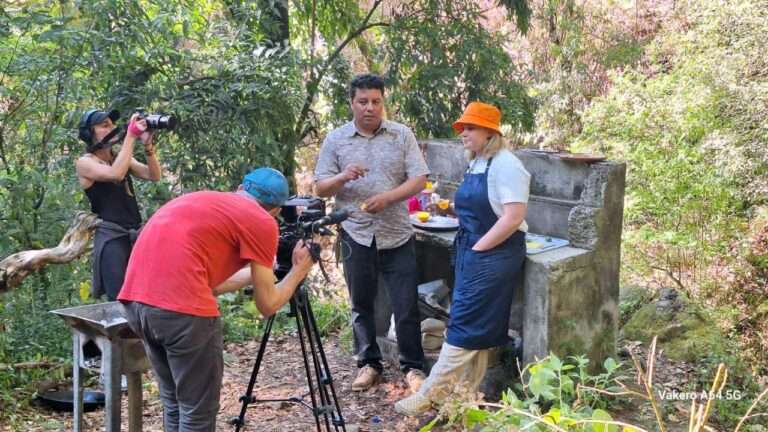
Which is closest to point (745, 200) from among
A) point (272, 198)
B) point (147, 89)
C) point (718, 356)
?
point (718, 356)

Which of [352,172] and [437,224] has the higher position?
[352,172]

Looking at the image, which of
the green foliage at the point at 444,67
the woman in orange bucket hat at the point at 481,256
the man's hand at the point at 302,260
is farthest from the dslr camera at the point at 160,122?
the green foliage at the point at 444,67

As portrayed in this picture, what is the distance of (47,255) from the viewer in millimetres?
3900

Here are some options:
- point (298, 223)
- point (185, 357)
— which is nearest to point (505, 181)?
point (298, 223)

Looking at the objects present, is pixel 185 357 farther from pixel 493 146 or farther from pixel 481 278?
pixel 493 146

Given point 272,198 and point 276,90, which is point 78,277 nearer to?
point 276,90

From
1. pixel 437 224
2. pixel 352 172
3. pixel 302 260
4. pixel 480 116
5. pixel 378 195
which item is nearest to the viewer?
pixel 302 260

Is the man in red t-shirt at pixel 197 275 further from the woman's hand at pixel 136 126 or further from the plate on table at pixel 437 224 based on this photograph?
→ the plate on table at pixel 437 224

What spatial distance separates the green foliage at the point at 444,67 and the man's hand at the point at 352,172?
9.12ft

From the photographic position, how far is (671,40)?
10.2m

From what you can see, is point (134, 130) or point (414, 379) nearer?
point (134, 130)

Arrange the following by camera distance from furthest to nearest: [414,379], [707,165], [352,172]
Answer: [707,165] < [414,379] < [352,172]

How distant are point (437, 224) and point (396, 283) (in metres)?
0.60

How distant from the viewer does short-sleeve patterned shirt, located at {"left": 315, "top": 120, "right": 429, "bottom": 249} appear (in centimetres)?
448
